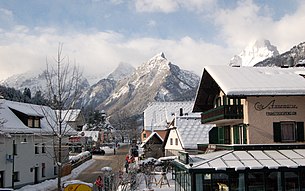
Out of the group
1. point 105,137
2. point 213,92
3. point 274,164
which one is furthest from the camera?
point 105,137

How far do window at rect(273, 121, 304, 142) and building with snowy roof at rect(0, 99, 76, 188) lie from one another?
15787mm

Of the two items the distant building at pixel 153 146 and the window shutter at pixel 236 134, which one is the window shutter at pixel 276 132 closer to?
the window shutter at pixel 236 134

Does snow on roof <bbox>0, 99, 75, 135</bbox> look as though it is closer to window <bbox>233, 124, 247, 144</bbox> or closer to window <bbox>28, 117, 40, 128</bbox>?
window <bbox>28, 117, 40, 128</bbox>

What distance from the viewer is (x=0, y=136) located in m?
32.0

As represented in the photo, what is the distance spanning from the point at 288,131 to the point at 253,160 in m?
3.85

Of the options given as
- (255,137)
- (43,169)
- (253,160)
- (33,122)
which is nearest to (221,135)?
(255,137)

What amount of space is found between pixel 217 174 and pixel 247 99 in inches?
200

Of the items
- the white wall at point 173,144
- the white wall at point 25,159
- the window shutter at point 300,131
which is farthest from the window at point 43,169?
the window shutter at point 300,131

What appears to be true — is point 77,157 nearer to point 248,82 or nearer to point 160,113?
point 160,113

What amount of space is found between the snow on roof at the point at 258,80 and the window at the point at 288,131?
2049 mm

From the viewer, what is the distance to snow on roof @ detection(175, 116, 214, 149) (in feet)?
139

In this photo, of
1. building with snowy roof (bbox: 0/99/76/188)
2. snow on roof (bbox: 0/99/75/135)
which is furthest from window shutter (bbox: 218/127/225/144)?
snow on roof (bbox: 0/99/75/135)

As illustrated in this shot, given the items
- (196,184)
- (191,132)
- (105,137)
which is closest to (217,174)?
(196,184)

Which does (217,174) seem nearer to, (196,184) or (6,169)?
(196,184)
